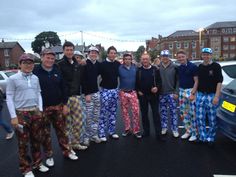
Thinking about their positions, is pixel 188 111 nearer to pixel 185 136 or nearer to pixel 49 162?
pixel 185 136

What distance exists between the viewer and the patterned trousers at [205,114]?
221 inches

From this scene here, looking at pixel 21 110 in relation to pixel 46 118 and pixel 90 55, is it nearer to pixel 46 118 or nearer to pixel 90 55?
pixel 46 118

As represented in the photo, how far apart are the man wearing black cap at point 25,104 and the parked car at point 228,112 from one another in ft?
10.5

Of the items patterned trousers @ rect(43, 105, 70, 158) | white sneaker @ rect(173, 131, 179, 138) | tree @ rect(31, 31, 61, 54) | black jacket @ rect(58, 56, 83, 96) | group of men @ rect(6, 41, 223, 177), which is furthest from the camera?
Answer: tree @ rect(31, 31, 61, 54)

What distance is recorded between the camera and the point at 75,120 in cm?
560

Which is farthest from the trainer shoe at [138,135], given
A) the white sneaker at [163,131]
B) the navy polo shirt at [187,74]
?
the navy polo shirt at [187,74]

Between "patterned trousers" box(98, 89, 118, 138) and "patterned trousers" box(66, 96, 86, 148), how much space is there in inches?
24.4

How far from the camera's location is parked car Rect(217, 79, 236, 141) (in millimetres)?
5016

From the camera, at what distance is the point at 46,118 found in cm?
491

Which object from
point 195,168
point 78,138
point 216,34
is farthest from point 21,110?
point 216,34

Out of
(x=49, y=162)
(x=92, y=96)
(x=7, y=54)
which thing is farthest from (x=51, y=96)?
(x=7, y=54)

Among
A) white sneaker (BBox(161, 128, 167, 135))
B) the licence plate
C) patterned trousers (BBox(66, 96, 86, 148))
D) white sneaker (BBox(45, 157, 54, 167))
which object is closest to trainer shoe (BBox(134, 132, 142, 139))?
white sneaker (BBox(161, 128, 167, 135))

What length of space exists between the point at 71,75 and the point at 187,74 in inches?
94.0

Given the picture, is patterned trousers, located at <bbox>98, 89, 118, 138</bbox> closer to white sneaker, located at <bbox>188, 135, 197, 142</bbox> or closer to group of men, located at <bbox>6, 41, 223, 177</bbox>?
group of men, located at <bbox>6, 41, 223, 177</bbox>
